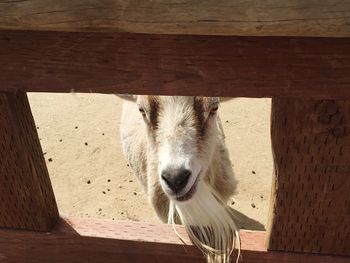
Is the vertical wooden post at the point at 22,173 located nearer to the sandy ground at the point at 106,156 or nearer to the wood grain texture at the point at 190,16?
the wood grain texture at the point at 190,16

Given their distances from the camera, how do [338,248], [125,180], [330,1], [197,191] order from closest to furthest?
[330,1] < [338,248] < [197,191] < [125,180]

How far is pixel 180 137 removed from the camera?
2.57 m

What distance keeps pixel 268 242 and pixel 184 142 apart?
3.04ft

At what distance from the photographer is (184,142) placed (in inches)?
100

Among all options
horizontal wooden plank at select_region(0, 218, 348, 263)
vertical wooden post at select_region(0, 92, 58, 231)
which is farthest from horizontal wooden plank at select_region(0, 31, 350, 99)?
horizontal wooden plank at select_region(0, 218, 348, 263)

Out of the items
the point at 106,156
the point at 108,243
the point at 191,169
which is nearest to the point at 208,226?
the point at 191,169

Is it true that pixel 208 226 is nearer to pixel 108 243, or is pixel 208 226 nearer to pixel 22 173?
pixel 108 243

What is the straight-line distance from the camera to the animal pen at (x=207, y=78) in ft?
3.31

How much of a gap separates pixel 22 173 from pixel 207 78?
33.0 inches

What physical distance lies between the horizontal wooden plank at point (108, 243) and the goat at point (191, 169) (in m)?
0.08

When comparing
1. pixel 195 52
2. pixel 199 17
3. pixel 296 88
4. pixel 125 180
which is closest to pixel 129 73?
pixel 195 52

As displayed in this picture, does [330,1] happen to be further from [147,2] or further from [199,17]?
[147,2]

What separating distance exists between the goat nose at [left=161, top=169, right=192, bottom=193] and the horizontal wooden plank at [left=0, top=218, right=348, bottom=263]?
1.43 feet

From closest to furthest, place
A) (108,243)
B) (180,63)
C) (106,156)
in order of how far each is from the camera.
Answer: (180,63) < (108,243) < (106,156)
